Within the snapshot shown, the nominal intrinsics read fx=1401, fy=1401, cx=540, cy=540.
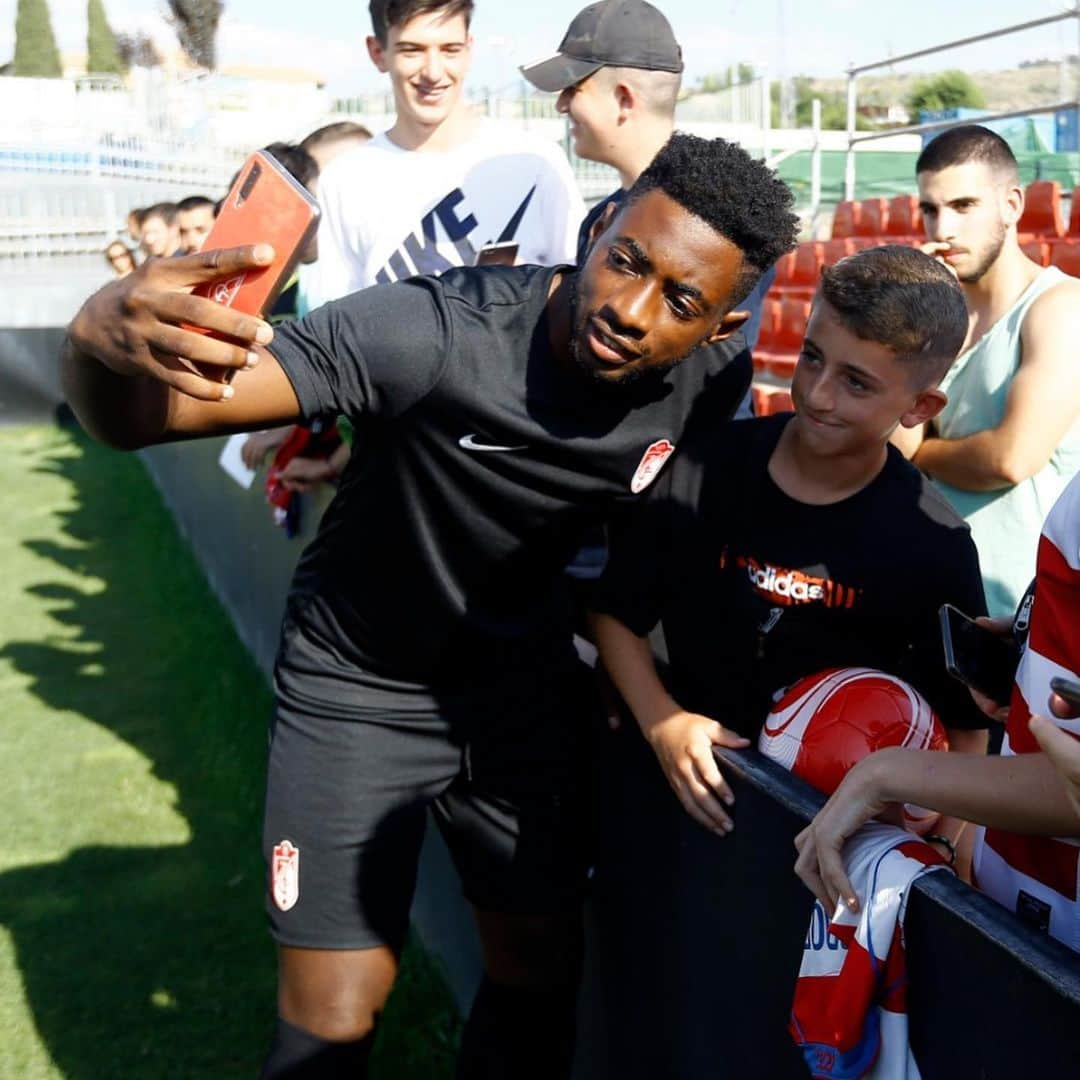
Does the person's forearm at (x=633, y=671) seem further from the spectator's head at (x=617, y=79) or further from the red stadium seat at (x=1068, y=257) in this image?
the red stadium seat at (x=1068, y=257)

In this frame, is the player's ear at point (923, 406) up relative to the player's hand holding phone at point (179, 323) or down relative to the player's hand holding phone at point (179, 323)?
down

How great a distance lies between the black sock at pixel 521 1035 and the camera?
2875mm

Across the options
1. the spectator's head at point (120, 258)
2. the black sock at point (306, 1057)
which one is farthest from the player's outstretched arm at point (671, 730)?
the spectator's head at point (120, 258)

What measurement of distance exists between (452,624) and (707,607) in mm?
501

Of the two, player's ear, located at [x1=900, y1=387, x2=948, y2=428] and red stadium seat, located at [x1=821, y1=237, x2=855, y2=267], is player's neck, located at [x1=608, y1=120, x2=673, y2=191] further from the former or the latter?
red stadium seat, located at [x1=821, y1=237, x2=855, y2=267]

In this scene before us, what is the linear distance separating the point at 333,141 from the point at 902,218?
33.5ft

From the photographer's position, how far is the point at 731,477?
260cm

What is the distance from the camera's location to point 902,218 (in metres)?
14.9

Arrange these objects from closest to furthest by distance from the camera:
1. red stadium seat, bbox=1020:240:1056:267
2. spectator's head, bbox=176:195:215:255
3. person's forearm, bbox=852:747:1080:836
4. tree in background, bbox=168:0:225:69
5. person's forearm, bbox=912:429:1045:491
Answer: person's forearm, bbox=852:747:1080:836, person's forearm, bbox=912:429:1045:491, spectator's head, bbox=176:195:215:255, red stadium seat, bbox=1020:240:1056:267, tree in background, bbox=168:0:225:69

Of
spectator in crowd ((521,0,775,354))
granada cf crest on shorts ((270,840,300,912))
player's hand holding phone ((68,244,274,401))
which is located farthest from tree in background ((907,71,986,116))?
player's hand holding phone ((68,244,274,401))

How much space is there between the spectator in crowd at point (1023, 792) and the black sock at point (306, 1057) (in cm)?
122

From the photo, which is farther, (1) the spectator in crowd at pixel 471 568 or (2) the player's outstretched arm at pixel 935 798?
(1) the spectator in crowd at pixel 471 568

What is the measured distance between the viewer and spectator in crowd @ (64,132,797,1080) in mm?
2375

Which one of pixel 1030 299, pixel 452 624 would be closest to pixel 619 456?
pixel 452 624
